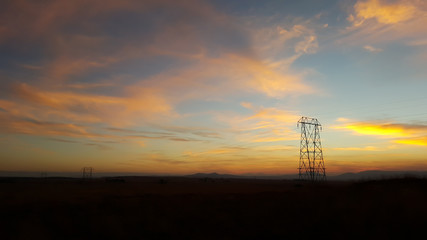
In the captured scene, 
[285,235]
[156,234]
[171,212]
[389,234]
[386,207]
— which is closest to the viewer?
[389,234]

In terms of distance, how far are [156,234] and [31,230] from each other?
736 centimetres

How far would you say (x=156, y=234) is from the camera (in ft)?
56.7

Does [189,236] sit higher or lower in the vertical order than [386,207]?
lower

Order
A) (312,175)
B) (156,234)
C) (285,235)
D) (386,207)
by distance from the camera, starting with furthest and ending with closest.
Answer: (312,175) → (386,207) → (156,234) → (285,235)

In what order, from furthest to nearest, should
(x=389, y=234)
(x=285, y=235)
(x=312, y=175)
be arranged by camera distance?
1. (x=312, y=175)
2. (x=285, y=235)
3. (x=389, y=234)

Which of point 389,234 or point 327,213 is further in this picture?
point 327,213

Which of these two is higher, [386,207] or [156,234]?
[386,207]

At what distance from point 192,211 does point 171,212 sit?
1.72 m

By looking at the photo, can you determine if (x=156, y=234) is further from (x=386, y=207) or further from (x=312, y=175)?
(x=312, y=175)

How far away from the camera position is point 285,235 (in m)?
16.2

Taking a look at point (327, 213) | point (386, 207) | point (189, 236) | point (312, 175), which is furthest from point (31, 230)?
point (312, 175)

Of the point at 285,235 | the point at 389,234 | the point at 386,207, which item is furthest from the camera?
the point at 386,207

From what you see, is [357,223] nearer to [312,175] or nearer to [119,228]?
[119,228]

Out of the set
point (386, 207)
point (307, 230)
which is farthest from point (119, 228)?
point (386, 207)
